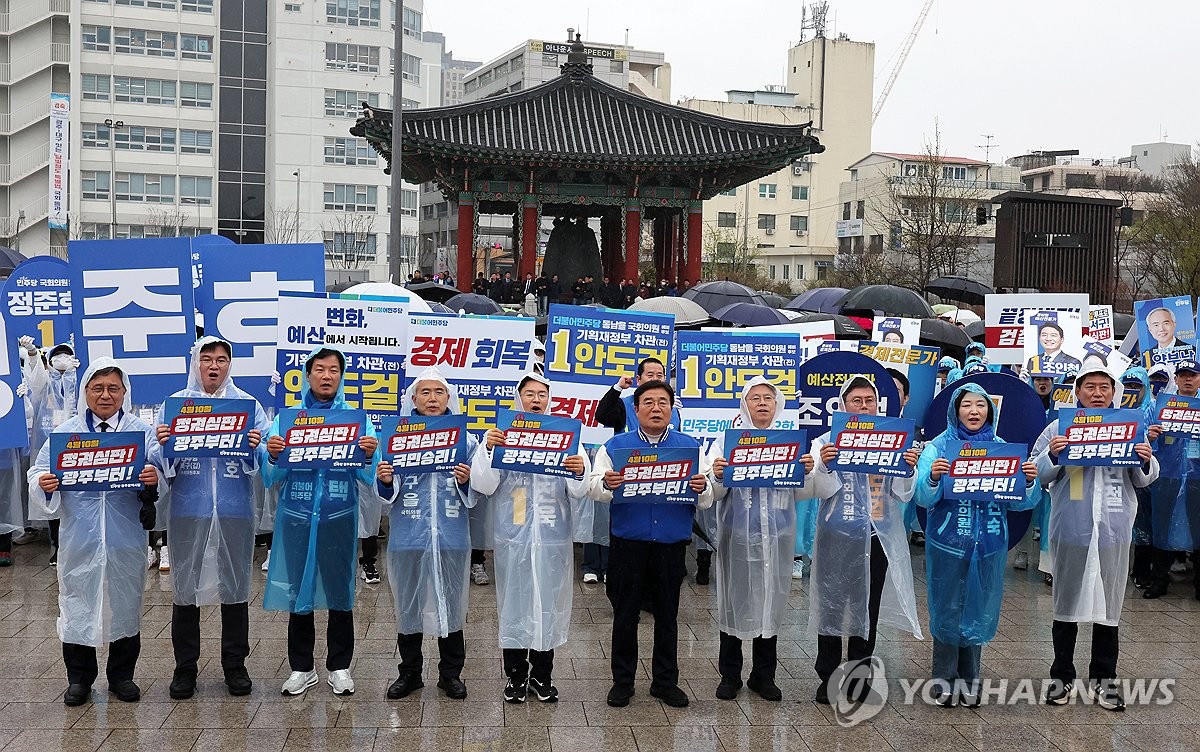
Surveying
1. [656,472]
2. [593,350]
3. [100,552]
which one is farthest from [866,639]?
[100,552]

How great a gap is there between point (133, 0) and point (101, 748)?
49.4m

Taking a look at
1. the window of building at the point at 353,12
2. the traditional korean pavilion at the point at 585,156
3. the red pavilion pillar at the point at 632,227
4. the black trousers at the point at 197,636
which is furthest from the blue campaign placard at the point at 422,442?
the window of building at the point at 353,12

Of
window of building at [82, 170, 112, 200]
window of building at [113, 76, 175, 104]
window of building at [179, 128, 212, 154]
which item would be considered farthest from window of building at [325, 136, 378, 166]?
window of building at [82, 170, 112, 200]

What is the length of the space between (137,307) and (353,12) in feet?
157

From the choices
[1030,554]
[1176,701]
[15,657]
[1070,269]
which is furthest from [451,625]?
[1070,269]

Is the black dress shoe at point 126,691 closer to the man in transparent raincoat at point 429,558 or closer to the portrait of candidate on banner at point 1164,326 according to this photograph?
the man in transparent raincoat at point 429,558

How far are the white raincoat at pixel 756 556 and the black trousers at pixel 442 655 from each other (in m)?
1.58

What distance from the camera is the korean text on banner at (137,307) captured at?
23.4ft

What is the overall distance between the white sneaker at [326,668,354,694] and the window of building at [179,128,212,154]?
1885 inches

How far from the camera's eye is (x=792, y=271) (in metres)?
69.2

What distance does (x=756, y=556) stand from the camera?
6348 millimetres

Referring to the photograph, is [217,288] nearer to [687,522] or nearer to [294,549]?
[294,549]

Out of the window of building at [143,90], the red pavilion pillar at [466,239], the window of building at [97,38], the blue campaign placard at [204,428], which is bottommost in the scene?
the blue campaign placard at [204,428]

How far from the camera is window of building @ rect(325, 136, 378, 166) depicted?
5122 cm
